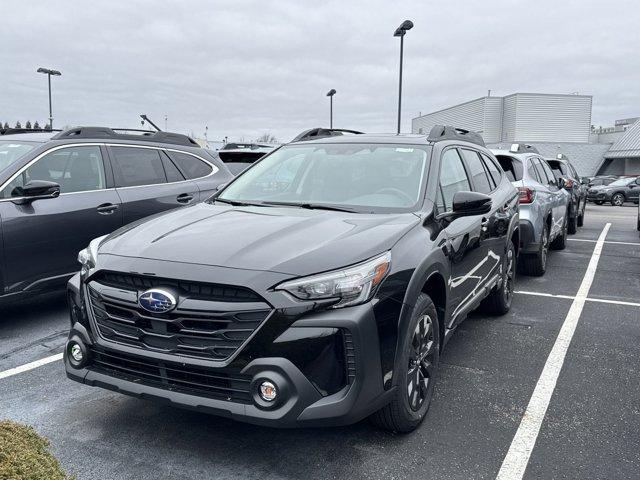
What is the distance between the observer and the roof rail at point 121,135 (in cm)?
570

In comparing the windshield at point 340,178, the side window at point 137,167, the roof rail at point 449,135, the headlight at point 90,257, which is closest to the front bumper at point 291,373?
the headlight at point 90,257

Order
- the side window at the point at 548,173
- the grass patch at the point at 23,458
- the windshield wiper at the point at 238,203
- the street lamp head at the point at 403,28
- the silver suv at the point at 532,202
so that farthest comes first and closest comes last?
the street lamp head at the point at 403,28
the side window at the point at 548,173
the silver suv at the point at 532,202
the windshield wiper at the point at 238,203
the grass patch at the point at 23,458

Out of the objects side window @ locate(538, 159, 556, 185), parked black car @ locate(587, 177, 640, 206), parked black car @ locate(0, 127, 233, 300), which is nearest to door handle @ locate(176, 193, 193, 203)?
parked black car @ locate(0, 127, 233, 300)

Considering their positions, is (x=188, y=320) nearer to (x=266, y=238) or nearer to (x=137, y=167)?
(x=266, y=238)

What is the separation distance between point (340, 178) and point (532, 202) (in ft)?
13.8

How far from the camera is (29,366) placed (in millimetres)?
4355

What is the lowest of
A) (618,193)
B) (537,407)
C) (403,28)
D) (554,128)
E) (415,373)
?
(618,193)

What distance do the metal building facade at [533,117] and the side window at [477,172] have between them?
5357 cm

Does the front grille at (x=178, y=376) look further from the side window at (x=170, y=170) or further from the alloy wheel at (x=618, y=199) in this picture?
the alloy wheel at (x=618, y=199)

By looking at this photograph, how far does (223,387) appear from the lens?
273cm

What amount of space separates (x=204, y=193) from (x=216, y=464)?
4215 mm

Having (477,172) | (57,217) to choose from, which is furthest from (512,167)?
(57,217)

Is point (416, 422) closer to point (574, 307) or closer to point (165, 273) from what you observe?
point (165, 273)

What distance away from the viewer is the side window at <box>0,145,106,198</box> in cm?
519
